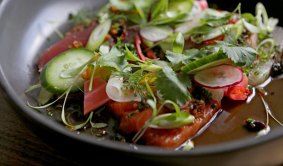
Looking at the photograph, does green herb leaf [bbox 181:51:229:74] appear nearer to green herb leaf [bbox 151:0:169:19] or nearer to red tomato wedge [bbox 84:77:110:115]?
red tomato wedge [bbox 84:77:110:115]

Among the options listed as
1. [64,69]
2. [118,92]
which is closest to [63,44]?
[64,69]

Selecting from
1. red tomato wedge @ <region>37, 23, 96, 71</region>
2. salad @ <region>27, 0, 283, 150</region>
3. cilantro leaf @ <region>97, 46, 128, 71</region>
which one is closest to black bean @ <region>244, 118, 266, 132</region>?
salad @ <region>27, 0, 283, 150</region>

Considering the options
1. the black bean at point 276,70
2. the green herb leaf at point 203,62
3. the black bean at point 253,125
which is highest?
the green herb leaf at point 203,62

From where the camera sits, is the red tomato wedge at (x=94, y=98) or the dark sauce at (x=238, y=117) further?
the red tomato wedge at (x=94, y=98)

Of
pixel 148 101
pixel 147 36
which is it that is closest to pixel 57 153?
pixel 148 101

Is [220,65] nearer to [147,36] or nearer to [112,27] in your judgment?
[147,36]

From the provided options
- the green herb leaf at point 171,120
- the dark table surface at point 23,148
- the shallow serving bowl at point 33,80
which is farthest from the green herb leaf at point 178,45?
the dark table surface at point 23,148

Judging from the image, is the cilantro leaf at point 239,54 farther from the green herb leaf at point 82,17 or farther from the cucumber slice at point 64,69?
the green herb leaf at point 82,17
